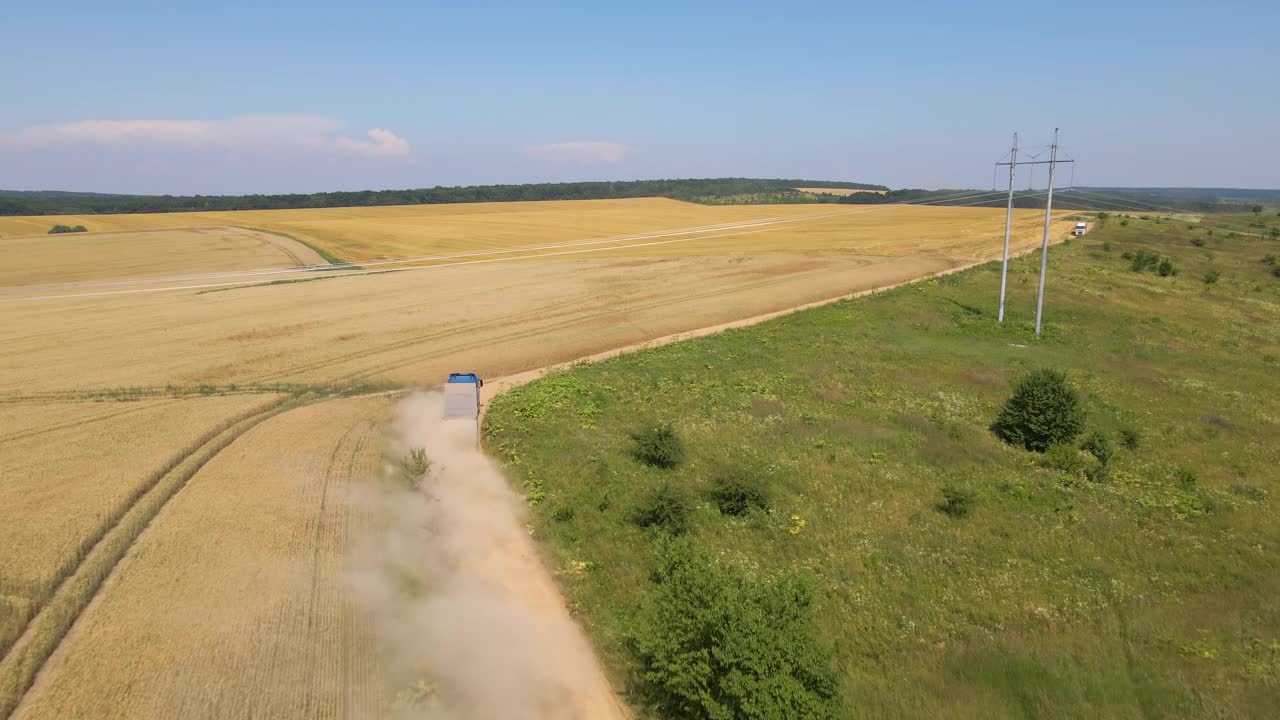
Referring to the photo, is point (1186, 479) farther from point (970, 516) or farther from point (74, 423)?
point (74, 423)

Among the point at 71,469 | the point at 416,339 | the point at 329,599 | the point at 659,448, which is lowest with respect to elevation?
the point at 329,599

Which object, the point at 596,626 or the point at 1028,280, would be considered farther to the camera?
the point at 1028,280

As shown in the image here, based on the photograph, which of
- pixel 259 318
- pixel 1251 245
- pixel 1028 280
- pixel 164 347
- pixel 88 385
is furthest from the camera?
pixel 1251 245

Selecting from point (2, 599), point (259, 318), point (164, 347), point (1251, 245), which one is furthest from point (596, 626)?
point (1251, 245)

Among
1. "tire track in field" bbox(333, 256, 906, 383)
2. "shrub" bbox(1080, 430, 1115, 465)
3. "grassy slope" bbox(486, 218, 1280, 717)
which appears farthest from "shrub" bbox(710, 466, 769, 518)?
"tire track in field" bbox(333, 256, 906, 383)

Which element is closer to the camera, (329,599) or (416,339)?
(329,599)

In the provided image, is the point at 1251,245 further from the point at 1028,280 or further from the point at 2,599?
the point at 2,599

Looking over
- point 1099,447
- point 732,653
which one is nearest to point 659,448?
point 732,653
